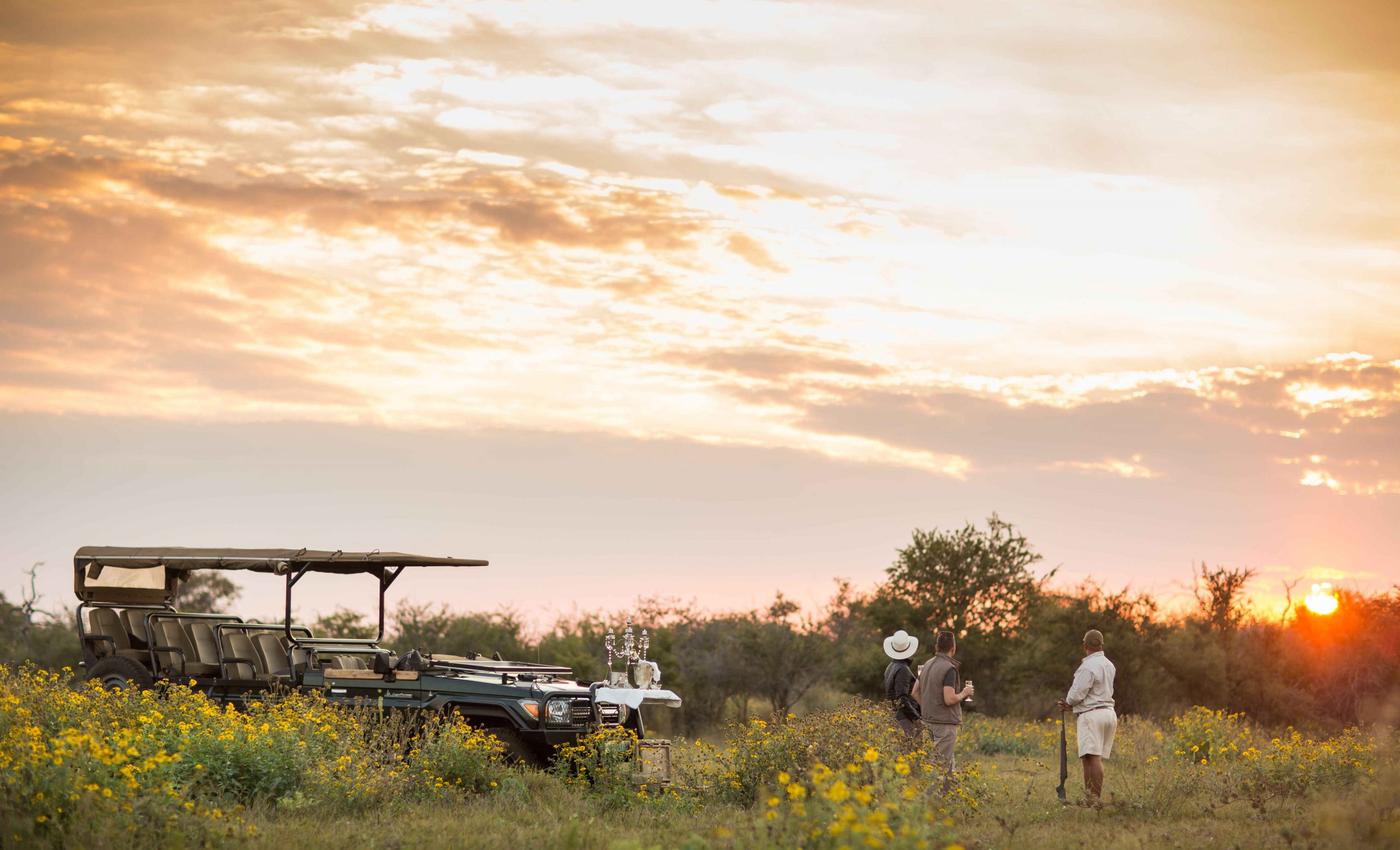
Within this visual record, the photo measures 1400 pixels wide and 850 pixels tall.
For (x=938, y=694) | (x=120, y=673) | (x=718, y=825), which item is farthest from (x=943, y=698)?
(x=120, y=673)

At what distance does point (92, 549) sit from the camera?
16.4 m

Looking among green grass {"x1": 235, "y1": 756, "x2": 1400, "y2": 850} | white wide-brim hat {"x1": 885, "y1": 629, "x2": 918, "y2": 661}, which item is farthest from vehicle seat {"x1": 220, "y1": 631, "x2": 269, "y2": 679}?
white wide-brim hat {"x1": 885, "y1": 629, "x2": 918, "y2": 661}

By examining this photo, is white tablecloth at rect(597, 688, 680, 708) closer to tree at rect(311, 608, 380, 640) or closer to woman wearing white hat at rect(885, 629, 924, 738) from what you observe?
woman wearing white hat at rect(885, 629, 924, 738)

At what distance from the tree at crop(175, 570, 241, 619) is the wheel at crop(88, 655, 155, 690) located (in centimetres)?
2886

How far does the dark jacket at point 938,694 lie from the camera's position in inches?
484

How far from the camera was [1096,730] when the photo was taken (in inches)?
477

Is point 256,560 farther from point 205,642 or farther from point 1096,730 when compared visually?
point 1096,730

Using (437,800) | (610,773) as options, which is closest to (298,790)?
(437,800)

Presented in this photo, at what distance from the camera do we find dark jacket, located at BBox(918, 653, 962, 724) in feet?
40.3

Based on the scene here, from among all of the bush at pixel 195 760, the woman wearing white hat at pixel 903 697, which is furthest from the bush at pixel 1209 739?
the bush at pixel 195 760

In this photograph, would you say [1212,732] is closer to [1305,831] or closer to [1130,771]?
[1130,771]

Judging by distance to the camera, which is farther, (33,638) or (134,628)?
(33,638)

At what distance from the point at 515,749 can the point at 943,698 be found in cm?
452

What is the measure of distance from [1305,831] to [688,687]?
808 inches
